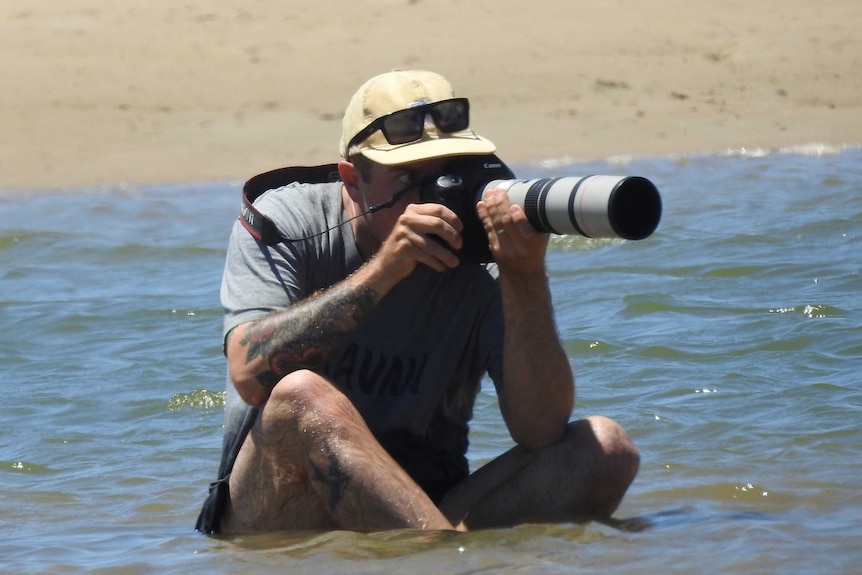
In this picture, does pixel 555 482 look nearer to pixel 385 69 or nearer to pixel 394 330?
pixel 394 330

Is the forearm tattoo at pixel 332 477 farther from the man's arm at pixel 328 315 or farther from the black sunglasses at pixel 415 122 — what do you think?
the black sunglasses at pixel 415 122

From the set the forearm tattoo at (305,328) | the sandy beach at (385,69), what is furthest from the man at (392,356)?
the sandy beach at (385,69)

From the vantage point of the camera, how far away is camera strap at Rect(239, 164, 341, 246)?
299 cm

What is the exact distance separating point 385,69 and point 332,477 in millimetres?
9177

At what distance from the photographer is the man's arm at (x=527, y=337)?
284cm

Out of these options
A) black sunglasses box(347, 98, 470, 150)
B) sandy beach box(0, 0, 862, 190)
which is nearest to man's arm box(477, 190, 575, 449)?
black sunglasses box(347, 98, 470, 150)

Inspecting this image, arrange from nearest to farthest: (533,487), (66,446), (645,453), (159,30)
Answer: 1. (533,487)
2. (645,453)
3. (66,446)
4. (159,30)

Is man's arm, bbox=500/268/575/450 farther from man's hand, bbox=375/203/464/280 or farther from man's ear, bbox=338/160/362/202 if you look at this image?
man's ear, bbox=338/160/362/202

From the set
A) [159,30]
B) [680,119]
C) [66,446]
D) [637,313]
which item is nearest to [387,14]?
Result: [159,30]

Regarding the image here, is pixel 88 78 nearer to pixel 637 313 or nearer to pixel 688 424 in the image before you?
pixel 637 313

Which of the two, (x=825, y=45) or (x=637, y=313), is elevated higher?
(x=825, y=45)

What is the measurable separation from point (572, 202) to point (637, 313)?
3264mm

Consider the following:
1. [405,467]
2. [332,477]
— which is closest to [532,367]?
[405,467]

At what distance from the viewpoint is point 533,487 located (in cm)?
316
